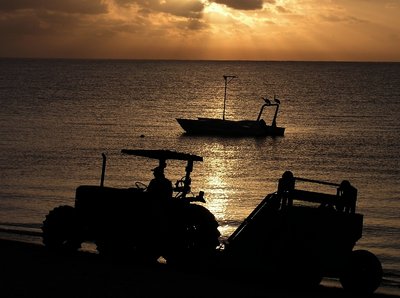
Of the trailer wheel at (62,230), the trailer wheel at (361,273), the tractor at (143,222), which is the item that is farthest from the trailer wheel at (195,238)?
the trailer wheel at (361,273)

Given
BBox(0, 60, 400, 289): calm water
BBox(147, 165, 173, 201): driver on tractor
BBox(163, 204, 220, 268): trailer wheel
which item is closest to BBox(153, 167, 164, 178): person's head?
BBox(147, 165, 173, 201): driver on tractor

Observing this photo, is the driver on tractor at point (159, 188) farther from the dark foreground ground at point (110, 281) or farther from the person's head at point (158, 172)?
the dark foreground ground at point (110, 281)

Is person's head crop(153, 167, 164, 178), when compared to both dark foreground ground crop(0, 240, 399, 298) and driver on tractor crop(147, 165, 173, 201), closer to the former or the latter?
driver on tractor crop(147, 165, 173, 201)

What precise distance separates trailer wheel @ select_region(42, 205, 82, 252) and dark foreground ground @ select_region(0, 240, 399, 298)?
57 cm

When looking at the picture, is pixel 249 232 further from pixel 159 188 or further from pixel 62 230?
pixel 62 230

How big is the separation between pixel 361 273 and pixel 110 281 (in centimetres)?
489

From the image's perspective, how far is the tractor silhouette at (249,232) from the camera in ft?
52.3

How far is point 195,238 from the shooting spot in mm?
16922

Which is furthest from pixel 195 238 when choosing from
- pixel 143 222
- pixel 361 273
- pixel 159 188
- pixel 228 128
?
pixel 228 128

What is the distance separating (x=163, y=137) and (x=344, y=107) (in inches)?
2542

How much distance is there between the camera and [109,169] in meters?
52.0

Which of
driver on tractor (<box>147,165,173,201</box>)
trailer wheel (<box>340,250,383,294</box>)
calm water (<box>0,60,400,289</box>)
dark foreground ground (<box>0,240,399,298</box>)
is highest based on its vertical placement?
driver on tractor (<box>147,165,173,201</box>)

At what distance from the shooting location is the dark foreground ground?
48.2ft

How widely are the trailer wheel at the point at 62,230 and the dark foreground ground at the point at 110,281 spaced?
22.5 inches
